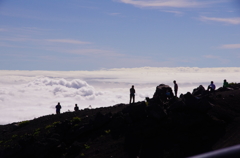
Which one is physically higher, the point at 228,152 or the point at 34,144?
the point at 228,152

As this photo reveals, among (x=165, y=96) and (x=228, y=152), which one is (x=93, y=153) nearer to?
(x=165, y=96)

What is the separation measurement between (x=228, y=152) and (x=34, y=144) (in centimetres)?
2541

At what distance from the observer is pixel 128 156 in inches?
955

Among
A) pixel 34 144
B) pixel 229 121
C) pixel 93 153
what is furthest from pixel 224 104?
pixel 34 144

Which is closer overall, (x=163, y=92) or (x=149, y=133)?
(x=149, y=133)

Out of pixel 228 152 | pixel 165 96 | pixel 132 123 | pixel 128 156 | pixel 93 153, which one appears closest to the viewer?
pixel 228 152

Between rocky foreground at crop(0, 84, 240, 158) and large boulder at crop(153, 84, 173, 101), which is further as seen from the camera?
large boulder at crop(153, 84, 173, 101)

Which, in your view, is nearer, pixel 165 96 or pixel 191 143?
pixel 191 143

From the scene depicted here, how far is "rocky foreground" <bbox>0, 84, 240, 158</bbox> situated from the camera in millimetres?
24797

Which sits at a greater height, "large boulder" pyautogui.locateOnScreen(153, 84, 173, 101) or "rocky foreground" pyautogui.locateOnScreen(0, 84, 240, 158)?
"large boulder" pyautogui.locateOnScreen(153, 84, 173, 101)

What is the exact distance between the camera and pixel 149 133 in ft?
85.9

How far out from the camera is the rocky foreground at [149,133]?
81.4ft

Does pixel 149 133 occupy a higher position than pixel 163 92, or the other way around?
pixel 163 92

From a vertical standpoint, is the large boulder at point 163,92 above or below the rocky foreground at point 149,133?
above
